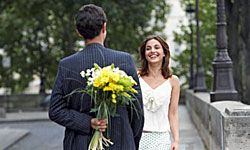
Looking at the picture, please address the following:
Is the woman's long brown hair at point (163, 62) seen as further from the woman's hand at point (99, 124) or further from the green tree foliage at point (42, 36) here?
Result: the green tree foliage at point (42, 36)

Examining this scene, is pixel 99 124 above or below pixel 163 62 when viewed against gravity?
below

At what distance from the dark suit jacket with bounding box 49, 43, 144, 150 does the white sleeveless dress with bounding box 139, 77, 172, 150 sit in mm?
910

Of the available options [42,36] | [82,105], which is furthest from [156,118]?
[42,36]

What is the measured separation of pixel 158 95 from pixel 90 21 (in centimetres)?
132

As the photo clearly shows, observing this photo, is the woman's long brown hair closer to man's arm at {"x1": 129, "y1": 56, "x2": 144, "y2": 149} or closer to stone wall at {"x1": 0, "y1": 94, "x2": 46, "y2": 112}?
man's arm at {"x1": 129, "y1": 56, "x2": 144, "y2": 149}

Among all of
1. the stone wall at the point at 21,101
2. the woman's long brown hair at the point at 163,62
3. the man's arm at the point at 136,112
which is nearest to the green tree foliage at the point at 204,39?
the stone wall at the point at 21,101

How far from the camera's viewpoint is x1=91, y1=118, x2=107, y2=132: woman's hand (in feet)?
13.9

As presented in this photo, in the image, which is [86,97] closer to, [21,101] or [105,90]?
[105,90]

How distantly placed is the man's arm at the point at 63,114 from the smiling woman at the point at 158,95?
1.11m

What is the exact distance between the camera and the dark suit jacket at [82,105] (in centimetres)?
432

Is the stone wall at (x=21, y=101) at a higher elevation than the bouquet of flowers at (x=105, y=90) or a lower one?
lower

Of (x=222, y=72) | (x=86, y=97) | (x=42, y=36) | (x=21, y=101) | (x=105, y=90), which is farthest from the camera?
(x=42, y=36)

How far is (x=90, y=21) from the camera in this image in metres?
4.34

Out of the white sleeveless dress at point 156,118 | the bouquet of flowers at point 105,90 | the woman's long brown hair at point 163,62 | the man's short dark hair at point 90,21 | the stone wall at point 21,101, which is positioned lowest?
the stone wall at point 21,101
